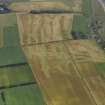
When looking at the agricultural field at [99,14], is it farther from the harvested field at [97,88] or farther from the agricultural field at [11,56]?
the agricultural field at [11,56]

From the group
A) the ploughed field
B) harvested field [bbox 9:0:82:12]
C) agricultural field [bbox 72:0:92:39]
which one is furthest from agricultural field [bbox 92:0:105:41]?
harvested field [bbox 9:0:82:12]

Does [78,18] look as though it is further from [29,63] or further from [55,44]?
[29,63]

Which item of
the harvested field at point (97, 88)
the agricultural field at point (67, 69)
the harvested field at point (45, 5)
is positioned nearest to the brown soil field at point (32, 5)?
the harvested field at point (45, 5)

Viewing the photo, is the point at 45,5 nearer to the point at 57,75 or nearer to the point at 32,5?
the point at 32,5

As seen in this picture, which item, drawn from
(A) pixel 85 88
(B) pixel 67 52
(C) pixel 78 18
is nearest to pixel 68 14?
(C) pixel 78 18

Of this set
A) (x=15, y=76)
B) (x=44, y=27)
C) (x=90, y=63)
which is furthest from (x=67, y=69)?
(x=44, y=27)
